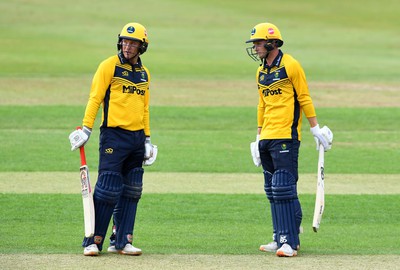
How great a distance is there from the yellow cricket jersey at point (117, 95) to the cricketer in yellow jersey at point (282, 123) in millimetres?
1193

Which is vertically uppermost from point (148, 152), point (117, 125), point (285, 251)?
point (117, 125)

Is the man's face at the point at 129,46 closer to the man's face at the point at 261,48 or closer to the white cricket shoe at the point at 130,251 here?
the man's face at the point at 261,48

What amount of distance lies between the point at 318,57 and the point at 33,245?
3113cm

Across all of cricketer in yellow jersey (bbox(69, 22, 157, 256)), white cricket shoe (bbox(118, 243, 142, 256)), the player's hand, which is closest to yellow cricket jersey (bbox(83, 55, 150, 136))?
cricketer in yellow jersey (bbox(69, 22, 157, 256))

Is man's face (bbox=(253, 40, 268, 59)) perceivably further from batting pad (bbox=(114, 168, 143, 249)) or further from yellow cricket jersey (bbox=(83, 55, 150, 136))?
batting pad (bbox=(114, 168, 143, 249))

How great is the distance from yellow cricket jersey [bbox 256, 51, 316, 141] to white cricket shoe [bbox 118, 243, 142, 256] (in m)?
1.58

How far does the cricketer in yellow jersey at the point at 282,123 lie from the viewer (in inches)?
368

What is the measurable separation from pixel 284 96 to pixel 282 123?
249 mm

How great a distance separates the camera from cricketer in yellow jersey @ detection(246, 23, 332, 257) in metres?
9.34

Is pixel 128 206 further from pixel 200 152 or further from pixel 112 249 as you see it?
pixel 200 152

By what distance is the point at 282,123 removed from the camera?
9383 millimetres

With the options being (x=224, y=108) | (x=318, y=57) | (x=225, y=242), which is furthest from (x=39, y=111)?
(x=318, y=57)

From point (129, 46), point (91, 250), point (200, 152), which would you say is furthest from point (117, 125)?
point (200, 152)

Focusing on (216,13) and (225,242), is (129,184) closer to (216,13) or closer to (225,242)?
(225,242)
